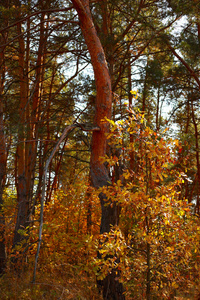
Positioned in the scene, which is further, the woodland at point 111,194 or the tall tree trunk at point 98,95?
the tall tree trunk at point 98,95

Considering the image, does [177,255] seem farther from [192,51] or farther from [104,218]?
[192,51]

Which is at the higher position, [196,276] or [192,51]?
[192,51]

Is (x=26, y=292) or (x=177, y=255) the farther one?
(x=26, y=292)

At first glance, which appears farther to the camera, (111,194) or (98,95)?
(98,95)

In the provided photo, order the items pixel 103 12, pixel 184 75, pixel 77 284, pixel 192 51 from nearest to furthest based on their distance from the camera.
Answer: pixel 77 284, pixel 103 12, pixel 192 51, pixel 184 75

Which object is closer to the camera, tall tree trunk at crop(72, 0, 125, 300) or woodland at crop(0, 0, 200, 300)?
woodland at crop(0, 0, 200, 300)

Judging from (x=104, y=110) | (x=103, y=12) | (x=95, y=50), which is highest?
(x=103, y=12)

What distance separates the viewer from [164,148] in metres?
2.92

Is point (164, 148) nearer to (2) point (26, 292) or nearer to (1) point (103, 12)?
(2) point (26, 292)

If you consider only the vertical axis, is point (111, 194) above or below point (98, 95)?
below

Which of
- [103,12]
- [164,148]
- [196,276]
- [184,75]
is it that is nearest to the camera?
[164,148]

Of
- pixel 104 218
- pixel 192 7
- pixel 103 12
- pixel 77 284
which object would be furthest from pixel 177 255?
pixel 103 12

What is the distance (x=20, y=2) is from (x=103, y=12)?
5.90ft

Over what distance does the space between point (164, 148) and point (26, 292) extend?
10.5 feet
